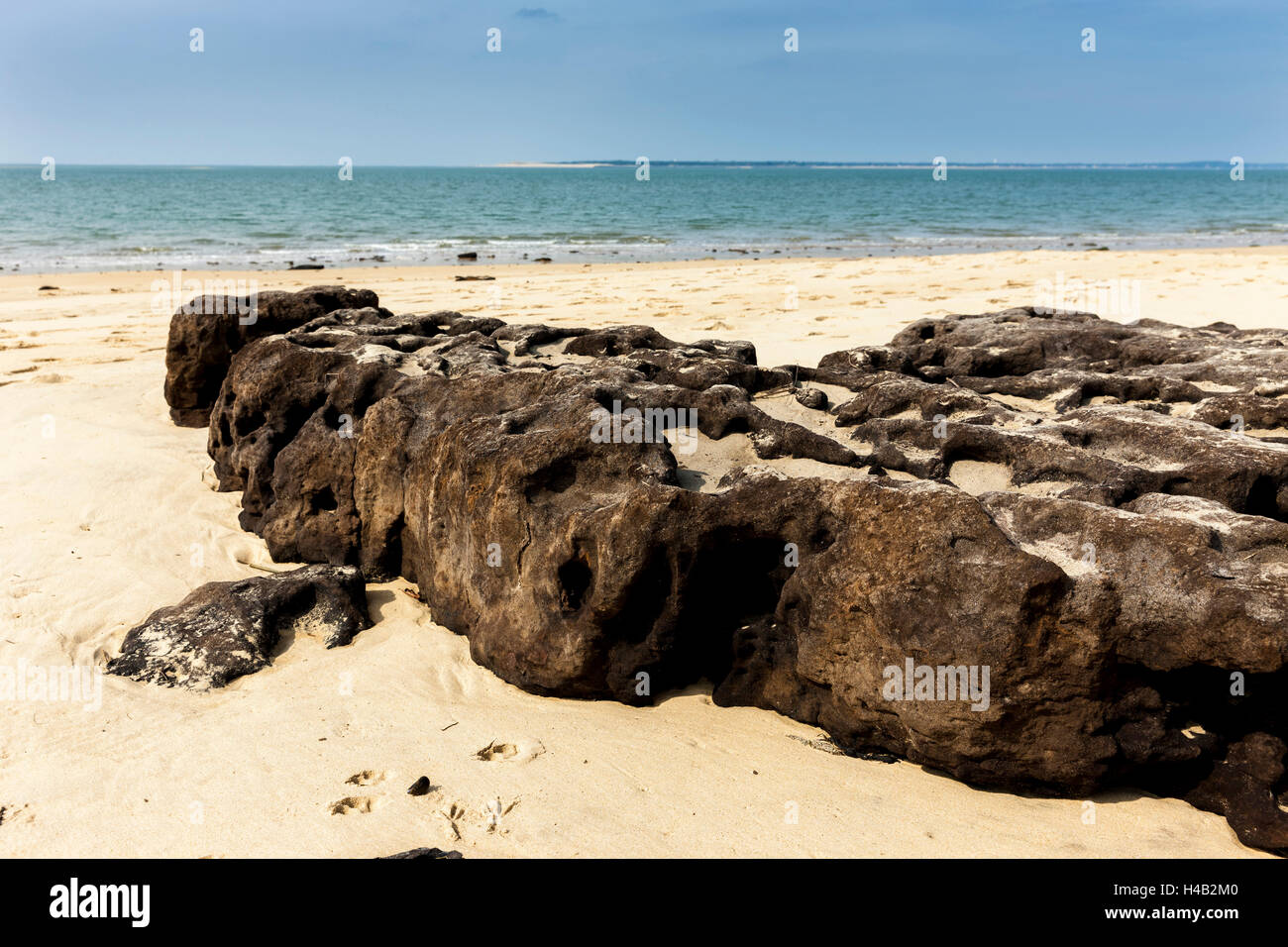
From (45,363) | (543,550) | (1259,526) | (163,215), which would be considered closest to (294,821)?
(543,550)

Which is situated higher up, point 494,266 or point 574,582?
point 494,266

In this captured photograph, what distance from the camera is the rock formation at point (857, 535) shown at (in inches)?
127

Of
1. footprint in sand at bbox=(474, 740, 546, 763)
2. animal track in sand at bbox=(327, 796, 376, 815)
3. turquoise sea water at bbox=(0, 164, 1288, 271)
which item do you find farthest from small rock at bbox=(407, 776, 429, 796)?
turquoise sea water at bbox=(0, 164, 1288, 271)

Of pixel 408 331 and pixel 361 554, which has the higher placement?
pixel 408 331

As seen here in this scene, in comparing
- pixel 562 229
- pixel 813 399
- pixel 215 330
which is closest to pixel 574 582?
pixel 813 399

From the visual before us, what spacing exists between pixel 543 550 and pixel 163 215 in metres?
42.2

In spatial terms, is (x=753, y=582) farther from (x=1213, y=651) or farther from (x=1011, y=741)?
(x=1213, y=651)

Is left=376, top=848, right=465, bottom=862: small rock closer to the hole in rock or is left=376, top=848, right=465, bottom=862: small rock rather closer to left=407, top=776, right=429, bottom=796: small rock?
left=407, top=776, right=429, bottom=796: small rock

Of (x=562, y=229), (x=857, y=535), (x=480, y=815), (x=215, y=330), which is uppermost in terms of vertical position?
(x=562, y=229)

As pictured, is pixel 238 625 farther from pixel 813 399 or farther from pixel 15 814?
pixel 813 399

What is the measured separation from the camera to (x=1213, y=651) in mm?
3045

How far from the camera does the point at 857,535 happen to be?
359 cm

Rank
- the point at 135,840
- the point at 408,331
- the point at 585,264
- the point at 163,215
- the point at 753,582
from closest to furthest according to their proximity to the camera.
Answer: the point at 135,840 → the point at 753,582 → the point at 408,331 → the point at 585,264 → the point at 163,215

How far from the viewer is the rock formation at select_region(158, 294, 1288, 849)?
3230mm
